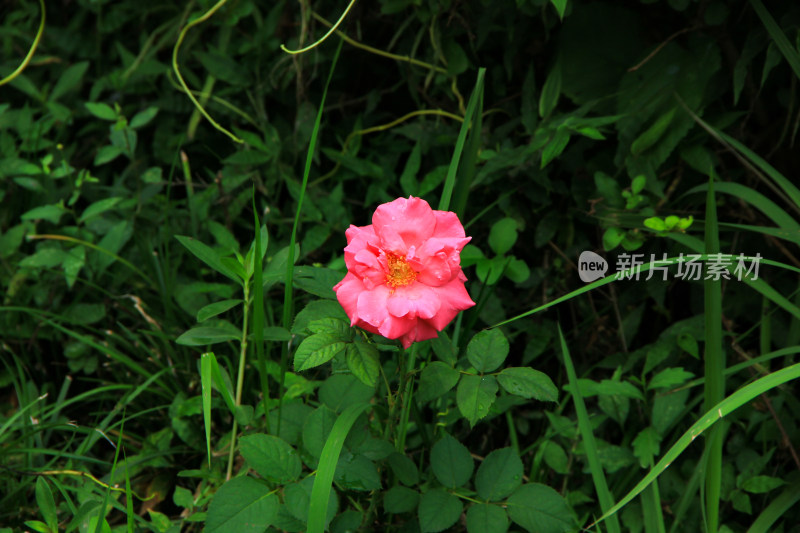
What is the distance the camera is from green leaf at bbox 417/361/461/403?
111cm

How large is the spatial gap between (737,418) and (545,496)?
559mm

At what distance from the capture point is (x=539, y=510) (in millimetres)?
1168

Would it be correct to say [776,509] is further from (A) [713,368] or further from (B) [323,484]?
(B) [323,484]

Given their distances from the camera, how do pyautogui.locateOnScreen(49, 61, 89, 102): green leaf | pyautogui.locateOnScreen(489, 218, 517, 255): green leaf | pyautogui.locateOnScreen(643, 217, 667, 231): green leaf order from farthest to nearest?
pyautogui.locateOnScreen(49, 61, 89, 102): green leaf, pyautogui.locateOnScreen(489, 218, 517, 255): green leaf, pyautogui.locateOnScreen(643, 217, 667, 231): green leaf

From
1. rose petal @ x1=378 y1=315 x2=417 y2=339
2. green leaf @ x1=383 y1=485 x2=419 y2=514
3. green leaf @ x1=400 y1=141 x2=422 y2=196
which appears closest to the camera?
rose petal @ x1=378 y1=315 x2=417 y2=339

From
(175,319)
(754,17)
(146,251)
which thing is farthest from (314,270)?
(754,17)

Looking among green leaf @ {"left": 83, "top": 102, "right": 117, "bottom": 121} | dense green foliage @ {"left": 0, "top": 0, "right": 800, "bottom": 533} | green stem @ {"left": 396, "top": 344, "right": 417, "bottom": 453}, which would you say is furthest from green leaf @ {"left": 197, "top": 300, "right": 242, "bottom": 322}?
green leaf @ {"left": 83, "top": 102, "right": 117, "bottom": 121}

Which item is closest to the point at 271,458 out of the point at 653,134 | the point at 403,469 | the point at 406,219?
the point at 403,469

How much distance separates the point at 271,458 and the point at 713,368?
0.76 m

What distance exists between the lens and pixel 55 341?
6.16 ft

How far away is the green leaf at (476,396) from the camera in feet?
3.47

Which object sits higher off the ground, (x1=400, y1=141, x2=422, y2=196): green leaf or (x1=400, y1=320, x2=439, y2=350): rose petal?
(x1=400, y1=320, x2=439, y2=350): rose petal

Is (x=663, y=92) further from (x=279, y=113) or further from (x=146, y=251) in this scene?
(x=146, y=251)

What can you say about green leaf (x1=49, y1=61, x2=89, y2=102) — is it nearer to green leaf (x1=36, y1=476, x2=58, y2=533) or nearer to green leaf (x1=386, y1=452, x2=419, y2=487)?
green leaf (x1=36, y1=476, x2=58, y2=533)
